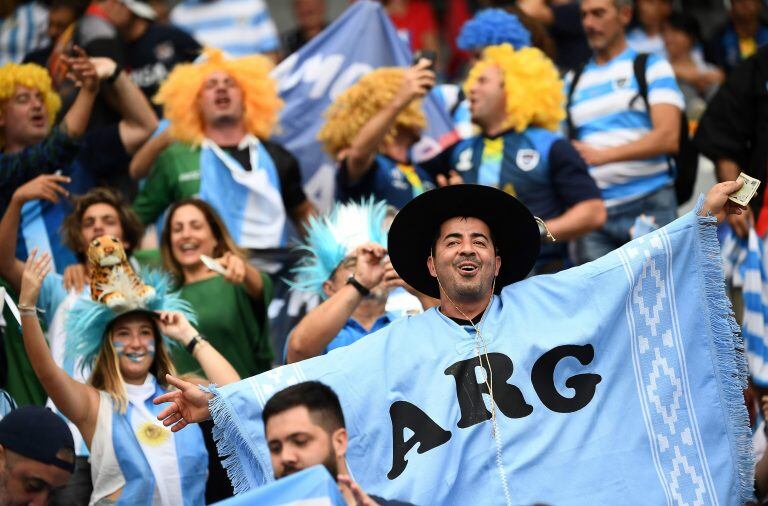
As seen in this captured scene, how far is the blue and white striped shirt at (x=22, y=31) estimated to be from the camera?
1138 centimetres

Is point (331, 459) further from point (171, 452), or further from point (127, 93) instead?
point (127, 93)

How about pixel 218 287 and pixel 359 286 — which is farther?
pixel 218 287

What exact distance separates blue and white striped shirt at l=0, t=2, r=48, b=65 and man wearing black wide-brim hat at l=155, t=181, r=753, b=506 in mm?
6055

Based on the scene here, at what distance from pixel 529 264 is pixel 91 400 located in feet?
6.87

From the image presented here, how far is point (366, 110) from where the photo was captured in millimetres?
9000

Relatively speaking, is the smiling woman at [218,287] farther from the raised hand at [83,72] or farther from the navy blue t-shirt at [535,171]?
the navy blue t-shirt at [535,171]

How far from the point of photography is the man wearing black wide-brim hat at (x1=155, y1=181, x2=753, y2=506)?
581cm

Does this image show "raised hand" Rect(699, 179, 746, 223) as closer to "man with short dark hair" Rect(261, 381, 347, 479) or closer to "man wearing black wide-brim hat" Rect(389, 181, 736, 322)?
"man wearing black wide-brim hat" Rect(389, 181, 736, 322)

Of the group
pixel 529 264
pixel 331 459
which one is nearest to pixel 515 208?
pixel 529 264

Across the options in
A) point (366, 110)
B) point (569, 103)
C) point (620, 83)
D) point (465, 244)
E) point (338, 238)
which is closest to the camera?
point (465, 244)

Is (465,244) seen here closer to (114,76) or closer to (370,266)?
(370,266)

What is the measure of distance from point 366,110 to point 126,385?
296 centimetres

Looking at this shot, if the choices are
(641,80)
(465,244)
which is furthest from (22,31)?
(465,244)

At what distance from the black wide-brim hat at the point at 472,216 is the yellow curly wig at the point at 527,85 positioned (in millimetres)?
2478
